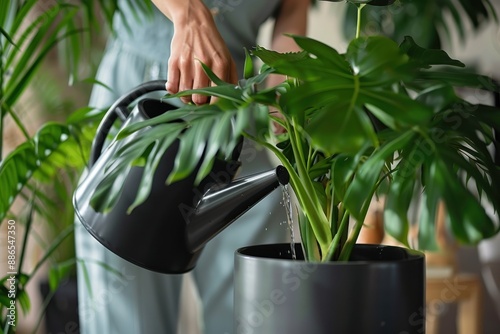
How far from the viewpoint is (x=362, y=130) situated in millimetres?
432

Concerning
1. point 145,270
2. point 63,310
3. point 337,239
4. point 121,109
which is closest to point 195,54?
point 121,109

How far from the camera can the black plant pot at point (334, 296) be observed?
0.52 metres

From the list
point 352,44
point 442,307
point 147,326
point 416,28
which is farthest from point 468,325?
point 352,44

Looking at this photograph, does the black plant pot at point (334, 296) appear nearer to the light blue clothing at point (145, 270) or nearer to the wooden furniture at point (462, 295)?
the light blue clothing at point (145, 270)

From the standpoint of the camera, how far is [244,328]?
568 mm

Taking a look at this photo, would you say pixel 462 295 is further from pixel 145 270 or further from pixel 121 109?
pixel 121 109

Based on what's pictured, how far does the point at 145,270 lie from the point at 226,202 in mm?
524

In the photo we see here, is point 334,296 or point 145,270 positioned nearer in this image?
point 334,296

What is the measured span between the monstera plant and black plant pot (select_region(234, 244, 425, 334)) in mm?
52

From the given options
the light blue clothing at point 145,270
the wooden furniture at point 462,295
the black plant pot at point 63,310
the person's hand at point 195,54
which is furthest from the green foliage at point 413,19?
the person's hand at point 195,54

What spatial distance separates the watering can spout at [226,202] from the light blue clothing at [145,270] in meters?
0.45

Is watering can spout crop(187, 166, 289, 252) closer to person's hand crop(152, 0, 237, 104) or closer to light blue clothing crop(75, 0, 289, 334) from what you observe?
person's hand crop(152, 0, 237, 104)

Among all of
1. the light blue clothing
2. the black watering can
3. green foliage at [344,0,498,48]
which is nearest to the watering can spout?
the black watering can

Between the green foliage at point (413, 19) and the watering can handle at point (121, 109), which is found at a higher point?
the green foliage at point (413, 19)
